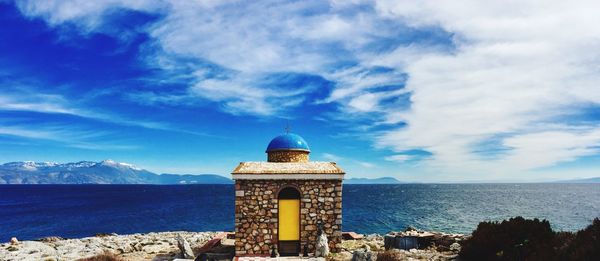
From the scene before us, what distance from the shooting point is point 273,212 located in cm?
1833

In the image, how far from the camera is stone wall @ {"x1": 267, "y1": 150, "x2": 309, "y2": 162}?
21.7m

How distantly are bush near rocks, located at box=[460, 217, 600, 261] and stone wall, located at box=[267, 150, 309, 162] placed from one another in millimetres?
9171

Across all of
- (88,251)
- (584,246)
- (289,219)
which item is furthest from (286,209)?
(88,251)

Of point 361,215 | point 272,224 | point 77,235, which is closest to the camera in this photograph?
point 272,224

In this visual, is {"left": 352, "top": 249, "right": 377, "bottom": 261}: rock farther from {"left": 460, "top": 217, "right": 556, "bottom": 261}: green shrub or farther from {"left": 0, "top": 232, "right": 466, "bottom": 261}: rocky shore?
{"left": 460, "top": 217, "right": 556, "bottom": 261}: green shrub

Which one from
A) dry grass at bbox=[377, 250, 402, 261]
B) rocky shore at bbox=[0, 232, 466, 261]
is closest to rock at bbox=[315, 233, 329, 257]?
rocky shore at bbox=[0, 232, 466, 261]

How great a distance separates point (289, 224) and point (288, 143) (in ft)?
16.4

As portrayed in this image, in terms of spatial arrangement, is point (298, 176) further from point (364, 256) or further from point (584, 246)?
point (584, 246)

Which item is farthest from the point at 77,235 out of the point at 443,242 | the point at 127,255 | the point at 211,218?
the point at 443,242

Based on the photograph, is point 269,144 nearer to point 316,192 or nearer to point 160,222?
point 316,192

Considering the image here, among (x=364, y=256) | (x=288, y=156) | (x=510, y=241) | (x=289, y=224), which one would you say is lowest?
(x=364, y=256)

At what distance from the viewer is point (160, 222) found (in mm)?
61531

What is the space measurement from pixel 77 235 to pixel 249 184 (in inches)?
1655

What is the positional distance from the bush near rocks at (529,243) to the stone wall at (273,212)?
5.86 metres
